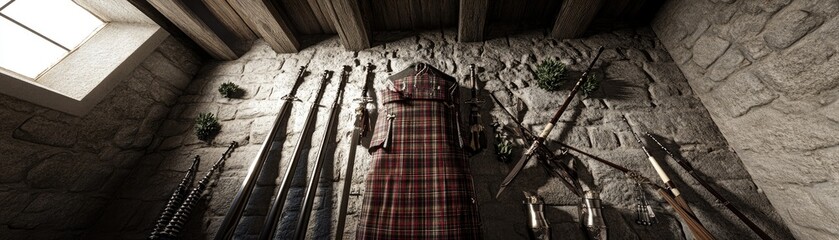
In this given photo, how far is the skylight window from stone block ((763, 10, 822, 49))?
5.36 m

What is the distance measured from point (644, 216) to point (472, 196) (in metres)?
1.07

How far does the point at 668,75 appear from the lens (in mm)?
2174

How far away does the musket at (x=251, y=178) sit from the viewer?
1397 millimetres

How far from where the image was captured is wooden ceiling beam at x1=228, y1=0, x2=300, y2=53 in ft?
6.94

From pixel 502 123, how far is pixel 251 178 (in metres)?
1.96

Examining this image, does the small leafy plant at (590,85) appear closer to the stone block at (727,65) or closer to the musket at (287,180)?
the stone block at (727,65)

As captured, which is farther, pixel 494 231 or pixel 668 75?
pixel 668 75

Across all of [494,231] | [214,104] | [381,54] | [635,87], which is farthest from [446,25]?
[214,104]

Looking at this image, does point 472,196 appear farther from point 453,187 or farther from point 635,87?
point 635,87

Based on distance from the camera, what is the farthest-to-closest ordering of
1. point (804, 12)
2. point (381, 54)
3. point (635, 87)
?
point (381, 54) → point (635, 87) → point (804, 12)

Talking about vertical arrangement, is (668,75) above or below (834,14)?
above

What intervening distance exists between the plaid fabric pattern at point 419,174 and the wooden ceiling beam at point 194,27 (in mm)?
1939

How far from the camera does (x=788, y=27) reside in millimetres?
1482

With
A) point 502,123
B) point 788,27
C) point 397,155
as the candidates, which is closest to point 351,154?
point 397,155
